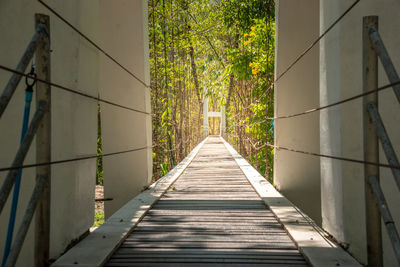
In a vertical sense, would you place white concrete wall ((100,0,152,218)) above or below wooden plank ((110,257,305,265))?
above

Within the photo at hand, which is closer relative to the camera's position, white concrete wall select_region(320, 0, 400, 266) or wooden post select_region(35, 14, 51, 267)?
wooden post select_region(35, 14, 51, 267)

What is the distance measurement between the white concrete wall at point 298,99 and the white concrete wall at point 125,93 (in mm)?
880

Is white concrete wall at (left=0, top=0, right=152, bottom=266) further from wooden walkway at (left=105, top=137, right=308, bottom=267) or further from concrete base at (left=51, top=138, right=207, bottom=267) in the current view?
wooden walkway at (left=105, top=137, right=308, bottom=267)

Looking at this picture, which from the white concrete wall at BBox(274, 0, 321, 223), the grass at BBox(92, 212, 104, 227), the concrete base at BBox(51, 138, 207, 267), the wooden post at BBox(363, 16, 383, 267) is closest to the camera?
the wooden post at BBox(363, 16, 383, 267)

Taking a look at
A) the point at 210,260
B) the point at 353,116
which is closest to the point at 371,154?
the point at 353,116

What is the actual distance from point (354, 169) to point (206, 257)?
20.0 inches

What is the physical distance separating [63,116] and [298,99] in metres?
1.55

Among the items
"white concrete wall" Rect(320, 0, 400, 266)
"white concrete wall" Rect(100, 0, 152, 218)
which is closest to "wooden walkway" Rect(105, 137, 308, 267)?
"white concrete wall" Rect(320, 0, 400, 266)

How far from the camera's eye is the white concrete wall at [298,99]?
7.30 feet

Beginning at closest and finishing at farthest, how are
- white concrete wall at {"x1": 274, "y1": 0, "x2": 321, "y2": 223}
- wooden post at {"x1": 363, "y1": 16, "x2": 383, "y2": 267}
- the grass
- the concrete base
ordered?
wooden post at {"x1": 363, "y1": 16, "x2": 383, "y2": 267} → the concrete base → white concrete wall at {"x1": 274, "y1": 0, "x2": 321, "y2": 223} → the grass

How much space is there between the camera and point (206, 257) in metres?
1.11

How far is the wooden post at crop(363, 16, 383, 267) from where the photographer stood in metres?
0.92

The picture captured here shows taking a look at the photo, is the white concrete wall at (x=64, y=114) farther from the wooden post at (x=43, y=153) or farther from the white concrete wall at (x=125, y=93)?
the white concrete wall at (x=125, y=93)

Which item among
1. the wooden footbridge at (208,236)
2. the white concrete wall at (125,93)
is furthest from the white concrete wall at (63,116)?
the white concrete wall at (125,93)
